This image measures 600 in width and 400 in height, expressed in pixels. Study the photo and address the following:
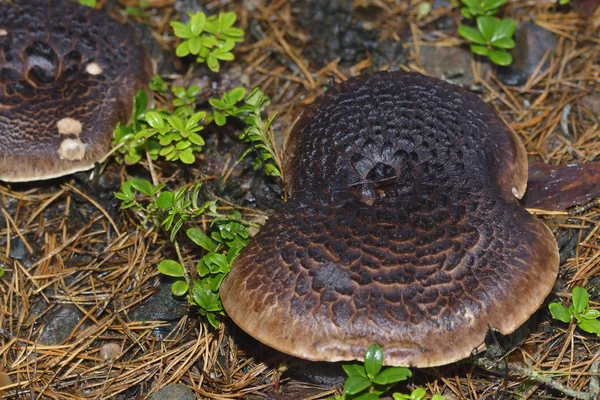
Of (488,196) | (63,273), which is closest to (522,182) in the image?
(488,196)

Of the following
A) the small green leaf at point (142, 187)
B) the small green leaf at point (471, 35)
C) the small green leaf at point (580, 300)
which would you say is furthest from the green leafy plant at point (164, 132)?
the small green leaf at point (580, 300)

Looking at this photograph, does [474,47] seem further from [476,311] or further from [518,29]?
[476,311]

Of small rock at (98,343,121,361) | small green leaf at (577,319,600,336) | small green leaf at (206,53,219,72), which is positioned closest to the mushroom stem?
small green leaf at (577,319,600,336)

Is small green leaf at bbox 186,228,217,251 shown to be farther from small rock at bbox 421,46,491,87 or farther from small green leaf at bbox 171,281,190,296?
small rock at bbox 421,46,491,87

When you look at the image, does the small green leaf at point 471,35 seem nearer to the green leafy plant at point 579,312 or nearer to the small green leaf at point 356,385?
the green leafy plant at point 579,312

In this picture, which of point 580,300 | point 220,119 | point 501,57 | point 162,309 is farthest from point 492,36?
point 162,309

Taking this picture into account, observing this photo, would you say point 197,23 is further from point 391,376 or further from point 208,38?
point 391,376

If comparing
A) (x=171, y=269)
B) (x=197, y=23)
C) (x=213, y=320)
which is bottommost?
(x=213, y=320)
